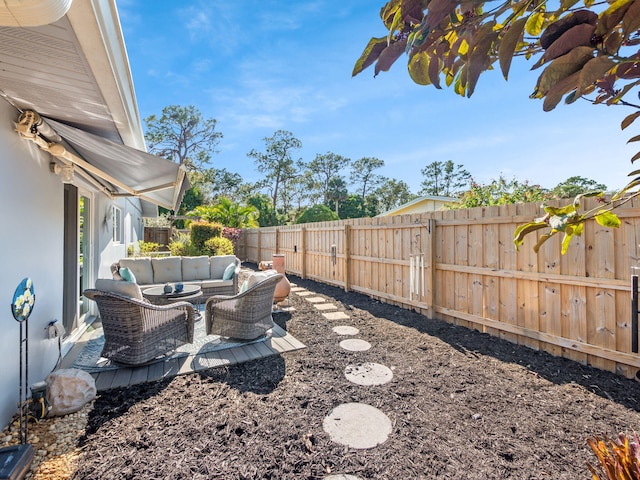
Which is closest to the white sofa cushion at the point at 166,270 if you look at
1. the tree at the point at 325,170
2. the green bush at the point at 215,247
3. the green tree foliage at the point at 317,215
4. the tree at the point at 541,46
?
the green bush at the point at 215,247

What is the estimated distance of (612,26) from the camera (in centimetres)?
73

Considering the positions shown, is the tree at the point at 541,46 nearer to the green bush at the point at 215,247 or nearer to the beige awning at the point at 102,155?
the beige awning at the point at 102,155

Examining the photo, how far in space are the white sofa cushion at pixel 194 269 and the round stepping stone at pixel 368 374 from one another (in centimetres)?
540

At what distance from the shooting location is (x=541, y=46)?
2.71ft

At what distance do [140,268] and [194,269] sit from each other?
123 cm

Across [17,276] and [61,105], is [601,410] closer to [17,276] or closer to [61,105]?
[17,276]

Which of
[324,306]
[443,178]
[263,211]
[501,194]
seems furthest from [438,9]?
[443,178]

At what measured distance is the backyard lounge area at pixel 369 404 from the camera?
220 cm

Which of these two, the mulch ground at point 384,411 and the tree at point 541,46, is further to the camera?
the mulch ground at point 384,411

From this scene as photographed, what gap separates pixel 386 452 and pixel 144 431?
2119mm

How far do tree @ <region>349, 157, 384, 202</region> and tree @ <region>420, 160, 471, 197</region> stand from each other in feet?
22.7

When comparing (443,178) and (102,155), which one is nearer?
(102,155)

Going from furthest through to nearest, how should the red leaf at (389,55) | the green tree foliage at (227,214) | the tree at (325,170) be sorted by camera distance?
the tree at (325,170)
the green tree foliage at (227,214)
the red leaf at (389,55)

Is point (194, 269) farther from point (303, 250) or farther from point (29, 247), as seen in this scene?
Result: point (29, 247)
